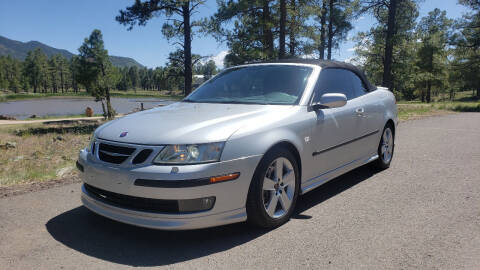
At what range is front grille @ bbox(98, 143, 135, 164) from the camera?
2906 mm

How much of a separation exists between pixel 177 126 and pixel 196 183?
1.94 feet

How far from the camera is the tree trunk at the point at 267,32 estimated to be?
18578 millimetres

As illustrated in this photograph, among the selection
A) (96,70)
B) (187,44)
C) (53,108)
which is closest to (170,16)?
(187,44)

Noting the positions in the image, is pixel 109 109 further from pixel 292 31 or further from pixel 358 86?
pixel 358 86

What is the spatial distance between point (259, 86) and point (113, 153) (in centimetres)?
186

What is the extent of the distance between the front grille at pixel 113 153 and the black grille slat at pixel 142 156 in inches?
3.1

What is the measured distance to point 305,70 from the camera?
4.16 metres

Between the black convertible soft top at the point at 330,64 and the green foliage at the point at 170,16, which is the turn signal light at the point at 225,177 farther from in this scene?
the green foliage at the point at 170,16

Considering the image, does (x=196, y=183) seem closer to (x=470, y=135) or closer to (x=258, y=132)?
(x=258, y=132)

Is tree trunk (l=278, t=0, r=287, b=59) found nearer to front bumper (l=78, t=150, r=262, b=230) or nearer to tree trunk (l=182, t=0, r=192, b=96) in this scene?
tree trunk (l=182, t=0, r=192, b=96)

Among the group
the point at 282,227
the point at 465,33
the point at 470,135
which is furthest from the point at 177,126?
the point at 465,33

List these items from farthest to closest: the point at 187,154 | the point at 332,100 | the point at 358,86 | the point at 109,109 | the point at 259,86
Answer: the point at 109,109 < the point at 358,86 < the point at 259,86 < the point at 332,100 < the point at 187,154

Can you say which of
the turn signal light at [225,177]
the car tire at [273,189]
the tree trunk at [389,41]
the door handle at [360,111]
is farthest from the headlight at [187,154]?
the tree trunk at [389,41]

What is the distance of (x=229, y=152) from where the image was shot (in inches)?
112
